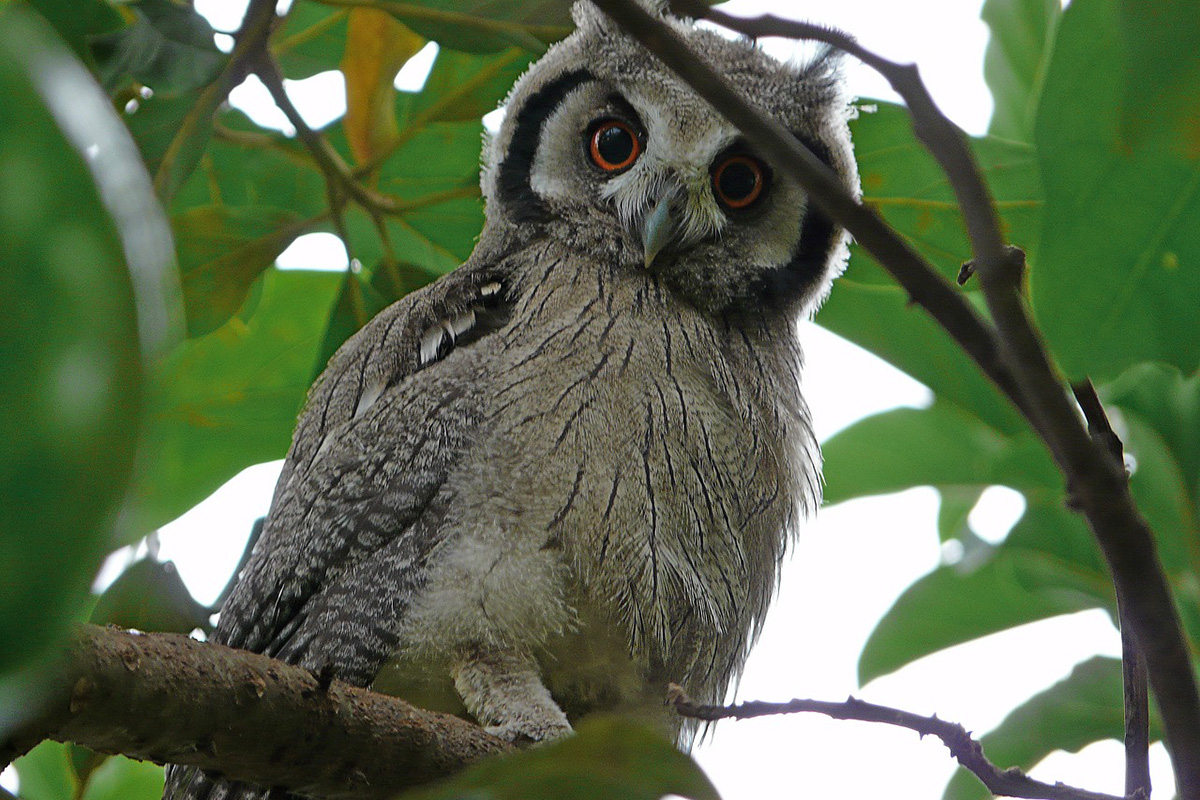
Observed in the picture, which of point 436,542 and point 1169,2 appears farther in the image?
point 436,542

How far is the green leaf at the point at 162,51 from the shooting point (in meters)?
1.65

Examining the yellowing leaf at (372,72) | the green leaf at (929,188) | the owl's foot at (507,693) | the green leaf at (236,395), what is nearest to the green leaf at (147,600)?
the green leaf at (236,395)

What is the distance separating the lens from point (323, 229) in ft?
7.56

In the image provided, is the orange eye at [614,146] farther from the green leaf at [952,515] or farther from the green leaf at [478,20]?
the green leaf at [952,515]

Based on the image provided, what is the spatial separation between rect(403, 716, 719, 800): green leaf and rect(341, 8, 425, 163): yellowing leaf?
74.0 inches

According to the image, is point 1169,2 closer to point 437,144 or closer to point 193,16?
point 193,16

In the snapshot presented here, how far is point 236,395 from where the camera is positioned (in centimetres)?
234

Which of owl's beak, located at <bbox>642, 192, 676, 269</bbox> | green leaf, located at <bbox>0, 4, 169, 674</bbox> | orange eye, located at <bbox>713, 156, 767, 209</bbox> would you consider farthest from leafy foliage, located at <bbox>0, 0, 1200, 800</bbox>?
owl's beak, located at <bbox>642, 192, 676, 269</bbox>

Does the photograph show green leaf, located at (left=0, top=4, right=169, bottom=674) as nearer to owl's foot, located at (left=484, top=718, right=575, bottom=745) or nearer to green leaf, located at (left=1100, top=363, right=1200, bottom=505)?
owl's foot, located at (left=484, top=718, right=575, bottom=745)

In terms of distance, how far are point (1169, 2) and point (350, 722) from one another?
1016 mm

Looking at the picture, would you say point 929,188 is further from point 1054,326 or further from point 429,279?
point 1054,326

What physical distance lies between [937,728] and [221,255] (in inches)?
62.0

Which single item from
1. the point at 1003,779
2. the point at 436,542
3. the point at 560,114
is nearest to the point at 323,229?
the point at 560,114

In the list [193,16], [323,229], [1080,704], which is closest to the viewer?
[193,16]
